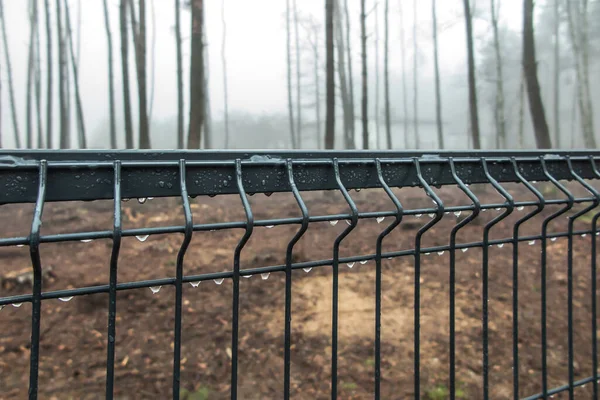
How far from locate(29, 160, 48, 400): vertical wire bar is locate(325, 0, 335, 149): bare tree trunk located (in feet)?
32.0

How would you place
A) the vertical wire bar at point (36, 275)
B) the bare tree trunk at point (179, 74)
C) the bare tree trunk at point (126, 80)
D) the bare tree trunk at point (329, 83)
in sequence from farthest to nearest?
the bare tree trunk at point (179, 74) < the bare tree trunk at point (126, 80) < the bare tree trunk at point (329, 83) < the vertical wire bar at point (36, 275)

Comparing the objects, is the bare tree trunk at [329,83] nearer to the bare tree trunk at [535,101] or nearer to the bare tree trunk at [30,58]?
the bare tree trunk at [535,101]

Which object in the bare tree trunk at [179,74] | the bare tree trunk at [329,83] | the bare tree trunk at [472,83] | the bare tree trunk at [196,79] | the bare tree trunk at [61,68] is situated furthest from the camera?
the bare tree trunk at [61,68]

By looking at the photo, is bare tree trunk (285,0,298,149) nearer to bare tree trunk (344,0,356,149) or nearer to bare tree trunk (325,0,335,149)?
bare tree trunk (344,0,356,149)

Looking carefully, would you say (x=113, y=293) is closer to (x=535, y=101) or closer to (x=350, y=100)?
(x=535, y=101)

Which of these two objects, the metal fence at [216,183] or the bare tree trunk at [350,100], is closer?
the metal fence at [216,183]

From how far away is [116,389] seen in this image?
3.34m

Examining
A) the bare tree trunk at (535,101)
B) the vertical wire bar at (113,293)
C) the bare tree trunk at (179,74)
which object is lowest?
the vertical wire bar at (113,293)

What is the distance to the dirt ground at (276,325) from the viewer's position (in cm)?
356

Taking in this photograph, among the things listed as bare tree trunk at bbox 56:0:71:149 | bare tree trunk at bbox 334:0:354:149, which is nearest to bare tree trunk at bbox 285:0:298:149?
bare tree trunk at bbox 334:0:354:149

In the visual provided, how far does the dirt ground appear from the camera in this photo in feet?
11.7

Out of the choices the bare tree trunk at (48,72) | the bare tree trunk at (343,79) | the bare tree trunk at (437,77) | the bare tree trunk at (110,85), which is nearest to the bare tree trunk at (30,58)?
the bare tree trunk at (48,72)

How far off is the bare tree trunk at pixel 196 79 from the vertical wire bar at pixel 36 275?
7.80 m

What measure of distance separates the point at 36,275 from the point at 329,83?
1058cm
